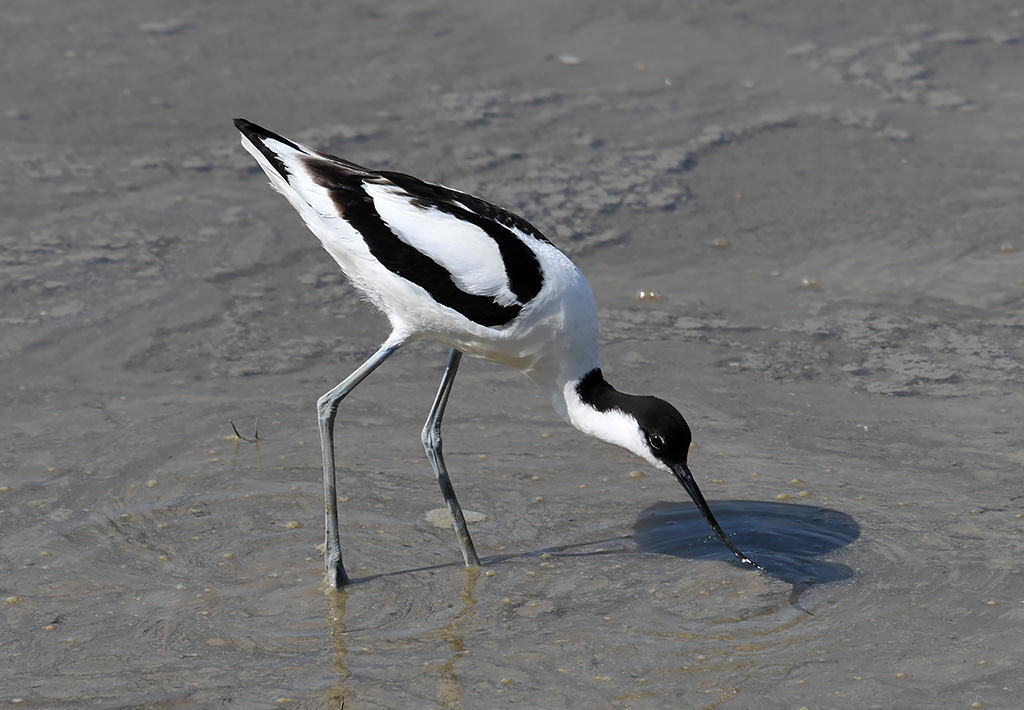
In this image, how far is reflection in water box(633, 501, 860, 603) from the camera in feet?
13.5

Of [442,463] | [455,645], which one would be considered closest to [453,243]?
[442,463]

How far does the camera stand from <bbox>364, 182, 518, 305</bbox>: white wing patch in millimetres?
3977

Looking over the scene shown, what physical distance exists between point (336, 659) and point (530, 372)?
1.15 metres

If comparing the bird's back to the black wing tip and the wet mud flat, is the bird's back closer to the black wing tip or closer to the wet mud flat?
the black wing tip

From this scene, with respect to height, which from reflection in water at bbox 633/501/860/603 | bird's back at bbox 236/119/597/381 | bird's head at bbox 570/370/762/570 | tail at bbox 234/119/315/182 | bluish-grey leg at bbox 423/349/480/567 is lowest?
reflection in water at bbox 633/501/860/603

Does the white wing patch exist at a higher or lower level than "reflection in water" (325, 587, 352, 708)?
higher

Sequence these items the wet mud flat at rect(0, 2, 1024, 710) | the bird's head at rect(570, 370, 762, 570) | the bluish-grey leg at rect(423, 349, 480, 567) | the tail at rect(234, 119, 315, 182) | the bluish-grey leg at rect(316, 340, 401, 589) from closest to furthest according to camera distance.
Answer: the wet mud flat at rect(0, 2, 1024, 710)
the bird's head at rect(570, 370, 762, 570)
the bluish-grey leg at rect(316, 340, 401, 589)
the bluish-grey leg at rect(423, 349, 480, 567)
the tail at rect(234, 119, 315, 182)

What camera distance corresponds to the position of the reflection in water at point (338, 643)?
11.5 ft

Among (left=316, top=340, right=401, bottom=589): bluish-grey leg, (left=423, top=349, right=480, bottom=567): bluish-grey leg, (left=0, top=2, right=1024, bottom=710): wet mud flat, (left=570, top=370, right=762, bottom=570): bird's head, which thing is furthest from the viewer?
(left=423, top=349, right=480, bottom=567): bluish-grey leg

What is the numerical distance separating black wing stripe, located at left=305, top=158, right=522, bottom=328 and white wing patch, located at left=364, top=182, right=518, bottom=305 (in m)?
0.02

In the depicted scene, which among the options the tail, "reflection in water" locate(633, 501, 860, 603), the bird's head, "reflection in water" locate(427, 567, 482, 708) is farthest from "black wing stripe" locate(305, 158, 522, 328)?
"reflection in water" locate(633, 501, 860, 603)

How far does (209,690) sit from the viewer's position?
3.53 meters

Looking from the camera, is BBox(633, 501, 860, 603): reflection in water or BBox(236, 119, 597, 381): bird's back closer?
BBox(236, 119, 597, 381): bird's back

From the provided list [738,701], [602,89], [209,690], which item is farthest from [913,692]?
[602,89]
